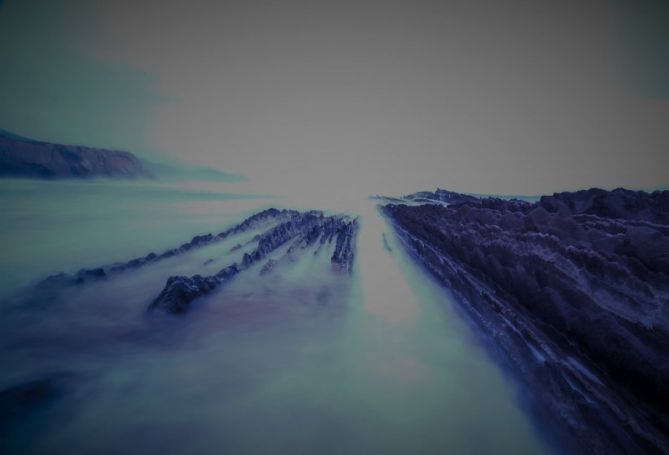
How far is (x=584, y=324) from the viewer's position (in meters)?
2.50

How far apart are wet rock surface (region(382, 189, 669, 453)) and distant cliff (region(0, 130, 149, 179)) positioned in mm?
23222

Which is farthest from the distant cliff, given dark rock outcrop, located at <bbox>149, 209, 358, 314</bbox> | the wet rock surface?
the wet rock surface

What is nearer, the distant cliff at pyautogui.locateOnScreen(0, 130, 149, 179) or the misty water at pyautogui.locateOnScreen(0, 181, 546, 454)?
the misty water at pyautogui.locateOnScreen(0, 181, 546, 454)

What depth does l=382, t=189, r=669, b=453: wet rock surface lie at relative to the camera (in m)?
1.78

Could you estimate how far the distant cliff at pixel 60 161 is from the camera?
1511 centimetres

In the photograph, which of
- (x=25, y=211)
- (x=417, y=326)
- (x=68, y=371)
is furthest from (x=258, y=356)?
(x=25, y=211)

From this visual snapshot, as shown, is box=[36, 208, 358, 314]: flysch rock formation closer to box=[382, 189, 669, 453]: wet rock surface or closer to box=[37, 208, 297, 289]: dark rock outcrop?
box=[37, 208, 297, 289]: dark rock outcrop

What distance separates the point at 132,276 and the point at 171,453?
3.79 m

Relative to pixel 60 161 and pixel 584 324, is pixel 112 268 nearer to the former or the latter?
pixel 584 324

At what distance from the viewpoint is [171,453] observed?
1731mm

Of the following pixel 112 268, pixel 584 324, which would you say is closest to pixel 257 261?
pixel 112 268

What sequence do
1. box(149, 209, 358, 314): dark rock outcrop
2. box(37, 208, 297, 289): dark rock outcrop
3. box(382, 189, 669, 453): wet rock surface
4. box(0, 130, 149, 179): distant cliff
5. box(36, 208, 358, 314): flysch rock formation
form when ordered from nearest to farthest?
1. box(382, 189, 669, 453): wet rock surface
2. box(149, 209, 358, 314): dark rock outcrop
3. box(36, 208, 358, 314): flysch rock formation
4. box(37, 208, 297, 289): dark rock outcrop
5. box(0, 130, 149, 179): distant cliff

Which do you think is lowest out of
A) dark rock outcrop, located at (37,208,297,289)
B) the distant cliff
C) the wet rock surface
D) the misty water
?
the misty water

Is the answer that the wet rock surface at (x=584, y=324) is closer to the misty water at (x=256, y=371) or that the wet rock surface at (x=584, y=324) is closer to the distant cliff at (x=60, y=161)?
the misty water at (x=256, y=371)
